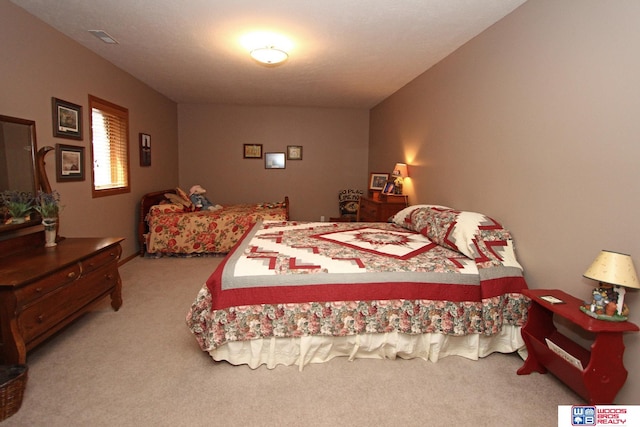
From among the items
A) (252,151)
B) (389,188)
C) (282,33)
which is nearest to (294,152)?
(252,151)

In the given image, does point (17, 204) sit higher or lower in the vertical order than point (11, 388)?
higher

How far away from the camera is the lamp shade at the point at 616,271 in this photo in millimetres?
1534

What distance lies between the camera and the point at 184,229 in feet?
15.3

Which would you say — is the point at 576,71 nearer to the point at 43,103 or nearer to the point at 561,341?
the point at 561,341

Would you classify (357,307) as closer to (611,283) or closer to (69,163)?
(611,283)

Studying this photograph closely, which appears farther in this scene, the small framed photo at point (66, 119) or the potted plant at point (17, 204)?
the small framed photo at point (66, 119)

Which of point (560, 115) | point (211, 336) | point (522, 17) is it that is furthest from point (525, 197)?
point (211, 336)

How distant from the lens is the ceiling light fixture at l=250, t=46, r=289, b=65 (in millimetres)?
3158

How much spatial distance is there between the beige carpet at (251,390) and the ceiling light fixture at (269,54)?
2.58m

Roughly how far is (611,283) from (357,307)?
128 centimetres

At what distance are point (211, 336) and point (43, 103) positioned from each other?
260 centimetres

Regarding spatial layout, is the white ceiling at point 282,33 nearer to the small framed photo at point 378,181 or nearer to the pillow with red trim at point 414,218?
the small framed photo at point 378,181

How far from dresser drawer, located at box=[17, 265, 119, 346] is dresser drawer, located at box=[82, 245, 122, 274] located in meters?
0.05

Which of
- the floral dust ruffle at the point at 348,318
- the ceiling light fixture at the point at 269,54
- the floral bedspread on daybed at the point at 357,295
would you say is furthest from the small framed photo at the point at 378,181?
the floral dust ruffle at the point at 348,318
